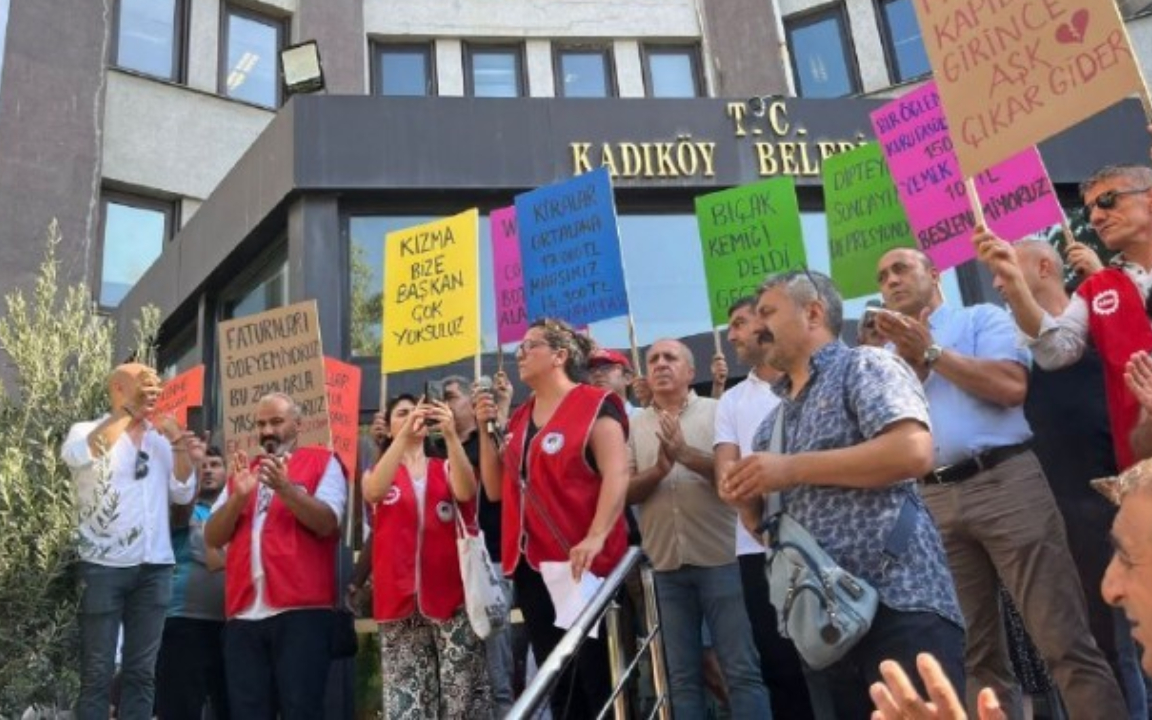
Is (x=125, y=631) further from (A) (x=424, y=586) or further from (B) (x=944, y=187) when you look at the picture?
(B) (x=944, y=187)

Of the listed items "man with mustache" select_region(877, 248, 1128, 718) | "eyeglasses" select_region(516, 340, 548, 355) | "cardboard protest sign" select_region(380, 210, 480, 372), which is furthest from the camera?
"cardboard protest sign" select_region(380, 210, 480, 372)

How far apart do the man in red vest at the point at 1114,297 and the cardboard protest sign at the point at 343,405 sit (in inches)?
185

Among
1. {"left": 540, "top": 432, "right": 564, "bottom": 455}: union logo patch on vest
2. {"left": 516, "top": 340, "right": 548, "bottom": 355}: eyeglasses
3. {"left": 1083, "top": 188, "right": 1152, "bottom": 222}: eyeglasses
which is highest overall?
{"left": 1083, "top": 188, "right": 1152, "bottom": 222}: eyeglasses

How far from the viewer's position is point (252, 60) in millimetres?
15906

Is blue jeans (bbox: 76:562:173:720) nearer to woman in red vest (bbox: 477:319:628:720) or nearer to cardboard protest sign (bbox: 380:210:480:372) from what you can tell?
cardboard protest sign (bbox: 380:210:480:372)

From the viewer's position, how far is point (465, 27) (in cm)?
1638

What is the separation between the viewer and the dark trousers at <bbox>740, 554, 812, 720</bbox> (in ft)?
14.8

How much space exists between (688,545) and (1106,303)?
195 centimetres

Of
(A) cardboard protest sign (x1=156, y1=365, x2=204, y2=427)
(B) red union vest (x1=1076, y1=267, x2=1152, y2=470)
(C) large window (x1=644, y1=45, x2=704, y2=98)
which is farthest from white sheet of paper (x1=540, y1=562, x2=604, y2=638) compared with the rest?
(C) large window (x1=644, y1=45, x2=704, y2=98)

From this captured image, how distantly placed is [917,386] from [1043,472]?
1317 millimetres

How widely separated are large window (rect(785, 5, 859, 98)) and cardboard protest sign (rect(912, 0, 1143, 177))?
40.8ft

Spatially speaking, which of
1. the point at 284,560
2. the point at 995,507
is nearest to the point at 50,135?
the point at 284,560

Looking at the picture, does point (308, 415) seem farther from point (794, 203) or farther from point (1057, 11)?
point (1057, 11)

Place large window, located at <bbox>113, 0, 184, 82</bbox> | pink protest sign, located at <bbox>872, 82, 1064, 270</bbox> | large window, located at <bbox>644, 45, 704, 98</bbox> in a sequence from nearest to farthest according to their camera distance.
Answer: pink protest sign, located at <bbox>872, 82, 1064, 270</bbox> → large window, located at <bbox>113, 0, 184, 82</bbox> → large window, located at <bbox>644, 45, 704, 98</bbox>
